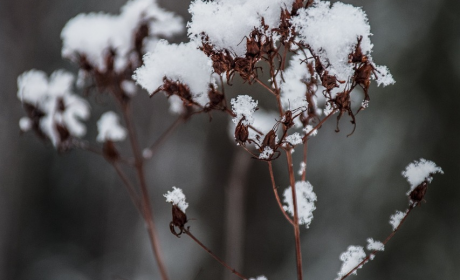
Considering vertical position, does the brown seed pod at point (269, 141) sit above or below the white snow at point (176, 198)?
above

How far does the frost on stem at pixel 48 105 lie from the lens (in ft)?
3.78

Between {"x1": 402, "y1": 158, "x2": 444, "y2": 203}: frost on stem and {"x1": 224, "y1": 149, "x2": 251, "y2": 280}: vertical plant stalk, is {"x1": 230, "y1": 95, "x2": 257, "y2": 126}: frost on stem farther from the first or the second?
{"x1": 224, "y1": 149, "x2": 251, "y2": 280}: vertical plant stalk

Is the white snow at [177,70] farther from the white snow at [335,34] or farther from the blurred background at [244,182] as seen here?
the blurred background at [244,182]

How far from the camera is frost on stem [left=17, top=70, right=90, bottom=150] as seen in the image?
1.15 meters

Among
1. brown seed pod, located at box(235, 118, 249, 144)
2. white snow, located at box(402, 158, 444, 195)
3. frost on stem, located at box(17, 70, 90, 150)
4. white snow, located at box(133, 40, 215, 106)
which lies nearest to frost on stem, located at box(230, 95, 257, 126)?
brown seed pod, located at box(235, 118, 249, 144)

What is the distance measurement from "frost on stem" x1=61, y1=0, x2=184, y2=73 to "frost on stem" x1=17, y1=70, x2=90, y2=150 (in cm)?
13

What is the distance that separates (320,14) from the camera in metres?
0.62

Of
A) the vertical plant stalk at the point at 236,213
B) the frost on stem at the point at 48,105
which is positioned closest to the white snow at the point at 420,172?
the vertical plant stalk at the point at 236,213

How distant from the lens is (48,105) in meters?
1.19

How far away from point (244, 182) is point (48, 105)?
2.80 feet

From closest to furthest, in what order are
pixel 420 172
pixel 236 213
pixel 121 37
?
pixel 420 172 < pixel 121 37 < pixel 236 213

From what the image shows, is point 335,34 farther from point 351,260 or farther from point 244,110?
point 351,260

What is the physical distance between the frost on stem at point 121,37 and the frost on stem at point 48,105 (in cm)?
13

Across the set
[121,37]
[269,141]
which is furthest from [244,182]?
[269,141]
